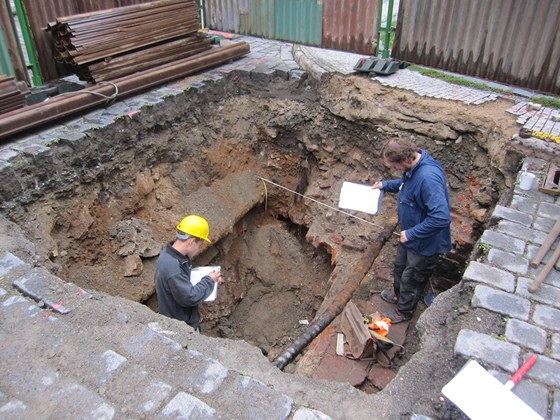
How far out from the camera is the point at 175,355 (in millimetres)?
2848

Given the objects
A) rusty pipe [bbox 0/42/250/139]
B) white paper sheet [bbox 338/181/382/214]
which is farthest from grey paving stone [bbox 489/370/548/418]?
rusty pipe [bbox 0/42/250/139]

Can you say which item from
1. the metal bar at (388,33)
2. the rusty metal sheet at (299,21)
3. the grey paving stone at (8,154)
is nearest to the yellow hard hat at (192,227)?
the grey paving stone at (8,154)

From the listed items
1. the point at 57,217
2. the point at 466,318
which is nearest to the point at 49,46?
the point at 57,217

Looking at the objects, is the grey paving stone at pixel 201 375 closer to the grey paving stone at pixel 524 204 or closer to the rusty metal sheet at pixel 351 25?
the grey paving stone at pixel 524 204

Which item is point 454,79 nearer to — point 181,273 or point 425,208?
point 425,208

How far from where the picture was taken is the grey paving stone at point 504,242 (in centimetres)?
359

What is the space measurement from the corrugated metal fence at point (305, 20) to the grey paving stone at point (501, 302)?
5395mm

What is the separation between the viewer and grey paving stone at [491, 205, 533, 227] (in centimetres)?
392

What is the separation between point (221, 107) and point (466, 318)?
515cm

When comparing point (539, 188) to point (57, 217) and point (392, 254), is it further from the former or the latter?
point (57, 217)

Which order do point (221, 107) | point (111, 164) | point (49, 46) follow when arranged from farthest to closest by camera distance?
point (221, 107) → point (49, 46) → point (111, 164)

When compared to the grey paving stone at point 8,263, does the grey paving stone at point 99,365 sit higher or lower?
lower

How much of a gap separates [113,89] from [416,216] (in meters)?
4.32

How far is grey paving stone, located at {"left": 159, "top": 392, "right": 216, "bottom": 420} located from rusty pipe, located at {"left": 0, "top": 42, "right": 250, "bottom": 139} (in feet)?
13.3
